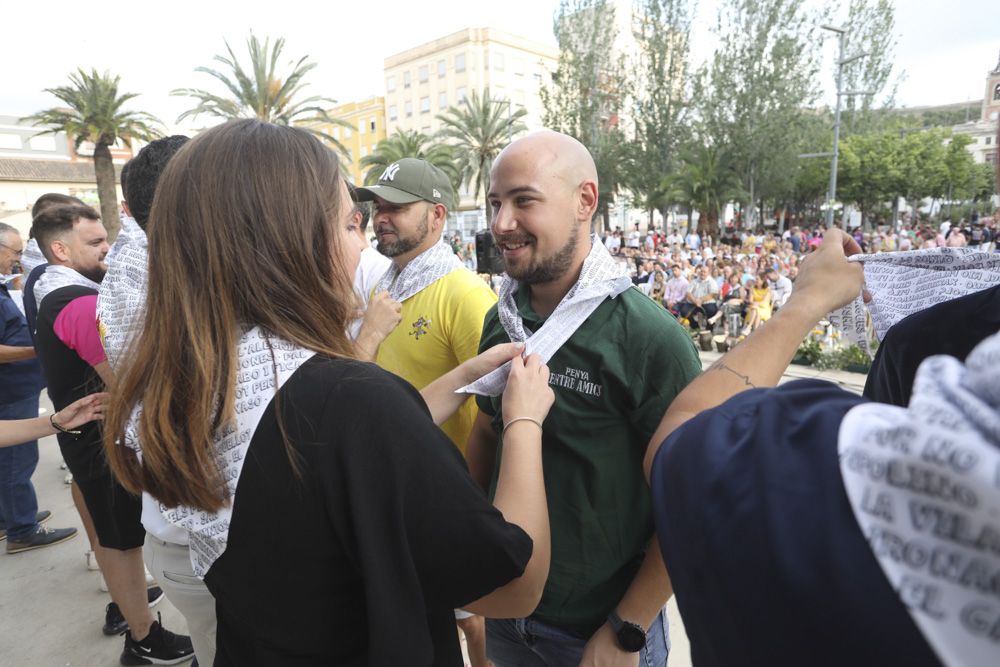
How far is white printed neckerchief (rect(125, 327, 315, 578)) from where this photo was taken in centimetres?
97

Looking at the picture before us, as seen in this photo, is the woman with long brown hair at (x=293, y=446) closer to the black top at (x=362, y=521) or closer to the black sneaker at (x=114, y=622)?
the black top at (x=362, y=521)

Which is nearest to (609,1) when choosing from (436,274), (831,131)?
(831,131)

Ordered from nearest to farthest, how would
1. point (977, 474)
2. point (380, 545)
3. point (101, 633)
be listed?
point (977, 474) → point (380, 545) → point (101, 633)

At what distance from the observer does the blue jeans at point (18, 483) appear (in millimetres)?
3715

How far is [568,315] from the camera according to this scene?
5.42 feet

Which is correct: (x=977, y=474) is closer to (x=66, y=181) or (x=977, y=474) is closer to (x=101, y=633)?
(x=101, y=633)

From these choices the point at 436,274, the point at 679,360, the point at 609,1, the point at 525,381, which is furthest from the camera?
the point at 609,1

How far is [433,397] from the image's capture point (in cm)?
166

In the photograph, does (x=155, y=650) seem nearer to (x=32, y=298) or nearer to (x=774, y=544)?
(x=32, y=298)

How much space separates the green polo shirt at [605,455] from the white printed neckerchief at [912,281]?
0.41m

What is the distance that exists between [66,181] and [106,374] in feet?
206

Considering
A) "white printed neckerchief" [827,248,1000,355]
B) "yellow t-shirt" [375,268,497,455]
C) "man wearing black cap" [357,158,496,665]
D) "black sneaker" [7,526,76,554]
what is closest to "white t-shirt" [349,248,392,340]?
"man wearing black cap" [357,158,496,665]

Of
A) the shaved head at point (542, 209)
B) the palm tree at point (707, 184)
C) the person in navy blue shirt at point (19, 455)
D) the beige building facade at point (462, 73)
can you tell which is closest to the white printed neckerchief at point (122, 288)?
the shaved head at point (542, 209)

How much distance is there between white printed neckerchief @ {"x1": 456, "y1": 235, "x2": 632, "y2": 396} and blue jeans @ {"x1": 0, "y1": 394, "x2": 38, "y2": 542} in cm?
376
